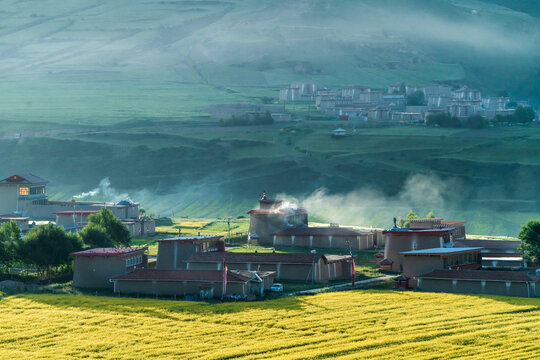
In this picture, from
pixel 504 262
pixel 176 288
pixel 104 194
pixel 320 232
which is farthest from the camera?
pixel 104 194

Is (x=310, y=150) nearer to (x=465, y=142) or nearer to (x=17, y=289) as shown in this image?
(x=465, y=142)

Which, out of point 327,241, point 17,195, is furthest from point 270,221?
point 17,195

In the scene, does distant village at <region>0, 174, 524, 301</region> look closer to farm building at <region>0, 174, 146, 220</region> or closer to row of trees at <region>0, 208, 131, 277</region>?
row of trees at <region>0, 208, 131, 277</region>

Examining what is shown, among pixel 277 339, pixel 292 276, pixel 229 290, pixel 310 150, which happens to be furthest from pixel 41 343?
pixel 310 150

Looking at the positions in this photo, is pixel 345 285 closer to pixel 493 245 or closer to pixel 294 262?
pixel 294 262

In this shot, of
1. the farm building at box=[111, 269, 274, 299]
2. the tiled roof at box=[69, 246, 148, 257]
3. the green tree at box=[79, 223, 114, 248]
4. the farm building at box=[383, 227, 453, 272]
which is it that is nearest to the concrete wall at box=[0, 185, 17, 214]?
the green tree at box=[79, 223, 114, 248]

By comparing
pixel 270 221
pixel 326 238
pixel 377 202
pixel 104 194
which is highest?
pixel 104 194

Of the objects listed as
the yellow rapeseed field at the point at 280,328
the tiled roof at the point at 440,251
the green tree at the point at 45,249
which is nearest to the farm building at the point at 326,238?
the tiled roof at the point at 440,251
